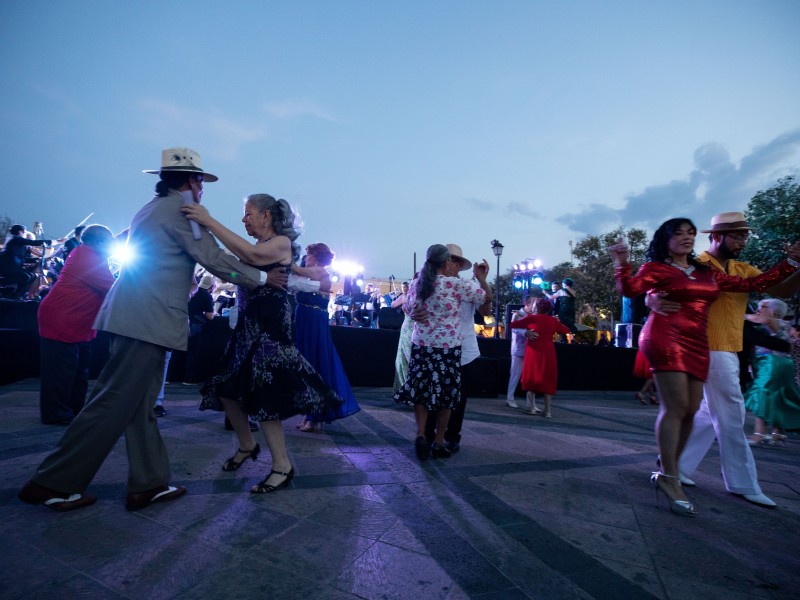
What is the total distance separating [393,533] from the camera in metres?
2.24

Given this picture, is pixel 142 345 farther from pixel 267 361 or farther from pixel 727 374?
pixel 727 374

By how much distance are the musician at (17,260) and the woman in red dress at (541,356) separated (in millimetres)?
9079

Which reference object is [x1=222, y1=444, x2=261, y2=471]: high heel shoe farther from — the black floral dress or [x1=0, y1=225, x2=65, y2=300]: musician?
[x1=0, y1=225, x2=65, y2=300]: musician

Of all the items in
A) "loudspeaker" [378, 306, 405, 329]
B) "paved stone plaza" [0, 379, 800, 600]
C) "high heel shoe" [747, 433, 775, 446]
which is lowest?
"paved stone plaza" [0, 379, 800, 600]

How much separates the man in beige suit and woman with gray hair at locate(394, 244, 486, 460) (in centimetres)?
164

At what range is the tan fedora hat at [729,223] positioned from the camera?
10.7 feet

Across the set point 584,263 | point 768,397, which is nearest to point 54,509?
point 768,397

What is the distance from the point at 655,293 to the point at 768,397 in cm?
384

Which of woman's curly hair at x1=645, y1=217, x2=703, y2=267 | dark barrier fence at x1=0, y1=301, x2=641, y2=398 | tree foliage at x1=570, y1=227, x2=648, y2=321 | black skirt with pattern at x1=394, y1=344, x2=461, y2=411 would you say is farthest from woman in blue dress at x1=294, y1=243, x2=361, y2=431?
tree foliage at x1=570, y1=227, x2=648, y2=321

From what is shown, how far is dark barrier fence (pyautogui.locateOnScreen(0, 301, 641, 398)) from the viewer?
21.6 feet

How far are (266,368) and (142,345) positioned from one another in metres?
0.69

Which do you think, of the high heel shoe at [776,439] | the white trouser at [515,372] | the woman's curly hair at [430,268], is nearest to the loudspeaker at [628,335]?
the white trouser at [515,372]

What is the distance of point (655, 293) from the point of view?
3072 mm

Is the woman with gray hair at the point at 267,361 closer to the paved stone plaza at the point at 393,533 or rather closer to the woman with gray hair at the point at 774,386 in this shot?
the paved stone plaza at the point at 393,533
